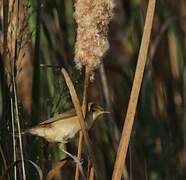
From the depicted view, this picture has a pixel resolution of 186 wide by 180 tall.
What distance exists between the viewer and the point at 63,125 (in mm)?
1171

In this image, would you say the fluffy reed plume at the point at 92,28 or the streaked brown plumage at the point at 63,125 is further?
the streaked brown plumage at the point at 63,125

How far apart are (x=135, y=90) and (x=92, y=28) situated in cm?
14

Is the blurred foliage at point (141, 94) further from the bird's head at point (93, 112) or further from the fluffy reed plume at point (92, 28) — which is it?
the fluffy reed plume at point (92, 28)

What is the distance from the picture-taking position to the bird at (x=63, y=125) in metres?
1.16

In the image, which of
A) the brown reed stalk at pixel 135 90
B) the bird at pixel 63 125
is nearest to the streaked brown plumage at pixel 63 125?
the bird at pixel 63 125

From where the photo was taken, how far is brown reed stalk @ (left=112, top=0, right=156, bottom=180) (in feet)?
3.40

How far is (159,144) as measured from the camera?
2078mm

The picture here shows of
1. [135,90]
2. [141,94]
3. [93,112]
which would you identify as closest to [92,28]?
[135,90]

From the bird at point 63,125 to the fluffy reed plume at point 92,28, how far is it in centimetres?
18

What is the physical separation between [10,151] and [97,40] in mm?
371

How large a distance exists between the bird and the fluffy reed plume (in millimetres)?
181

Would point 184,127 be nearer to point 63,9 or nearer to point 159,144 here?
point 159,144

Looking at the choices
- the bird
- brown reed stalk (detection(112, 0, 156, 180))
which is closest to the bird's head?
the bird

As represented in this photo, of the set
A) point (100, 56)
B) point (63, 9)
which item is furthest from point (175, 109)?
point (100, 56)
